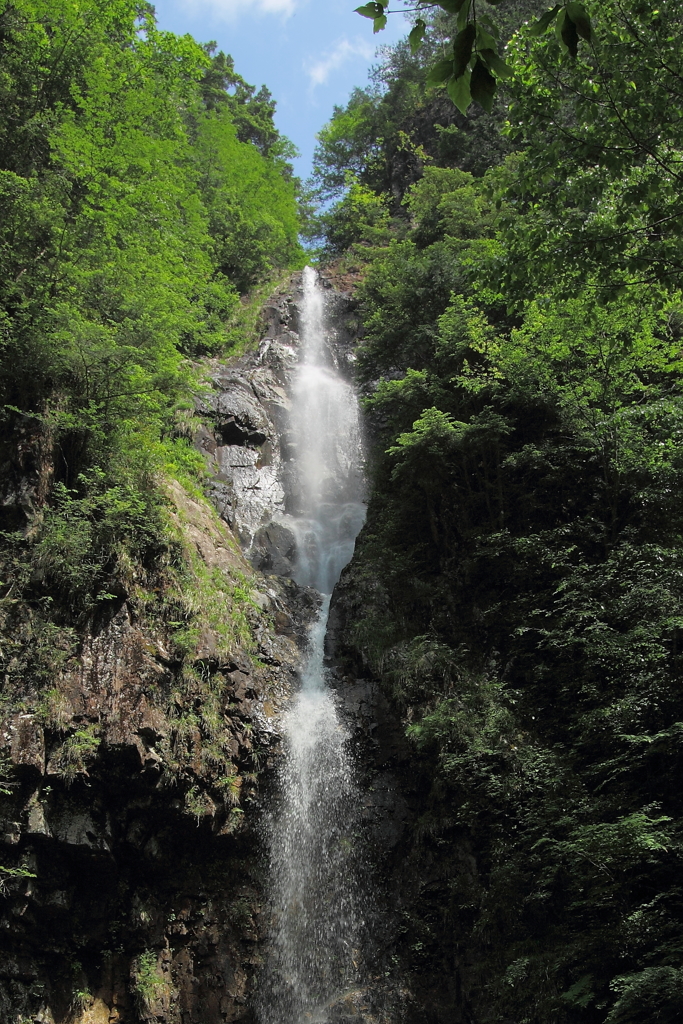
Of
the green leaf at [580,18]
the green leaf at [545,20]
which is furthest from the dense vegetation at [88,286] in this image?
the green leaf at [580,18]

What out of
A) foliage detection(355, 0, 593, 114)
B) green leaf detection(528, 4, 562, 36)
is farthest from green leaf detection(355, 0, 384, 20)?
green leaf detection(528, 4, 562, 36)

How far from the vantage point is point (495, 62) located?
6.89 ft

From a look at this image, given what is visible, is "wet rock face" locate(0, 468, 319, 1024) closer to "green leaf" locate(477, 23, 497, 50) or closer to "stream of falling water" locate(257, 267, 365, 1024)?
"stream of falling water" locate(257, 267, 365, 1024)

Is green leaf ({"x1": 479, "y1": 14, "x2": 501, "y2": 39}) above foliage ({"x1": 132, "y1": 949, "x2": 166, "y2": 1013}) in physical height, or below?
above

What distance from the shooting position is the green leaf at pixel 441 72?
7.03ft

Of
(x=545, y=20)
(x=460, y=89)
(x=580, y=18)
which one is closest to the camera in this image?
(x=580, y=18)

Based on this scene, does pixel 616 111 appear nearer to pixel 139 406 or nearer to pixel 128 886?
pixel 139 406

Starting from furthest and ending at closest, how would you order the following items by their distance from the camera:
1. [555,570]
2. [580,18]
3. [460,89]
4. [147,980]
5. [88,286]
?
[88,286] < [555,570] < [147,980] < [460,89] < [580,18]

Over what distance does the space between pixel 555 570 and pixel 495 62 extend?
7.82 metres

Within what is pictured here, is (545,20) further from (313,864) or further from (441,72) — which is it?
(313,864)

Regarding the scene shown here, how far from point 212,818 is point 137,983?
1.75m

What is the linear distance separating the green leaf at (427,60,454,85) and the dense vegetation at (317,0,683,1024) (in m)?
3.54

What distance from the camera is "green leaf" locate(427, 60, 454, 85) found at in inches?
84.4

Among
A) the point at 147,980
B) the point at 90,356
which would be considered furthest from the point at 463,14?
the point at 147,980
